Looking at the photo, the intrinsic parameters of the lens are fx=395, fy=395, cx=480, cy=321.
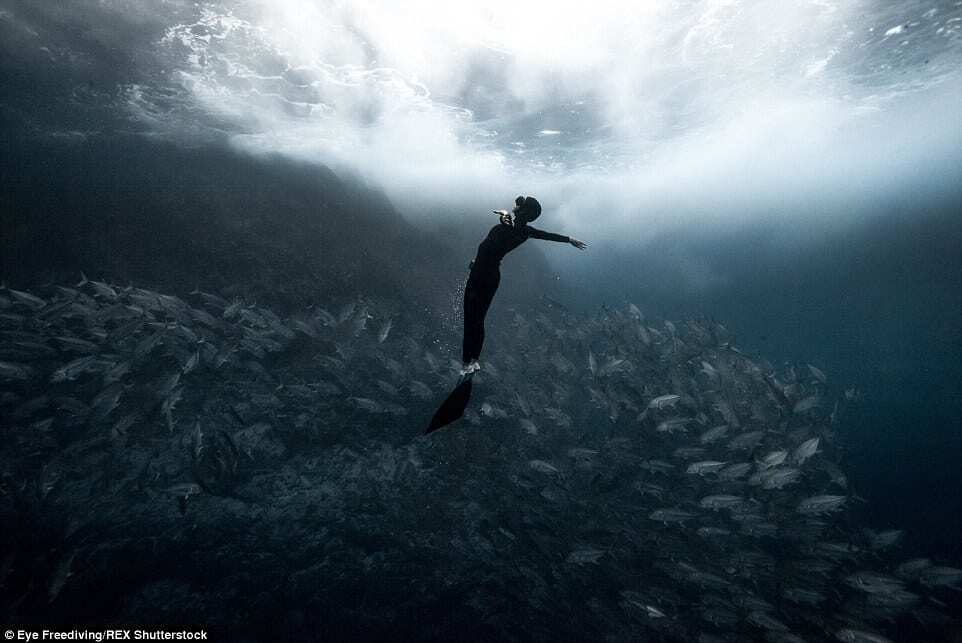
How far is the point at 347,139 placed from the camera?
2611 cm

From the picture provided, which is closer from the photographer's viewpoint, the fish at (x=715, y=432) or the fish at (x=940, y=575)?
the fish at (x=940, y=575)

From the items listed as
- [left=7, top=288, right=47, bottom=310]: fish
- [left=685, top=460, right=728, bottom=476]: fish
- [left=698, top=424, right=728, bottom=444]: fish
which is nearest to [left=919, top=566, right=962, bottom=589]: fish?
[left=685, top=460, right=728, bottom=476]: fish

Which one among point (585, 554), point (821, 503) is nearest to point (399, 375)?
point (585, 554)

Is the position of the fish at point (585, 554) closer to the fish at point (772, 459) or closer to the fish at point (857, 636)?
the fish at point (857, 636)

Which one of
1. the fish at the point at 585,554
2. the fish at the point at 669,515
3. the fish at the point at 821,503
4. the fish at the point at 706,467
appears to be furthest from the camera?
the fish at the point at 706,467

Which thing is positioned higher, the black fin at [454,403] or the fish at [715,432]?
the black fin at [454,403]

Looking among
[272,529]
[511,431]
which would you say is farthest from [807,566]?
[272,529]

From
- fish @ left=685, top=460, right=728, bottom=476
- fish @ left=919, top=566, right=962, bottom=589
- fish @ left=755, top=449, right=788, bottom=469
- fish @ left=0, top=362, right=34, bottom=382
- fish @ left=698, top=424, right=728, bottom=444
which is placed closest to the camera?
fish @ left=919, top=566, right=962, bottom=589

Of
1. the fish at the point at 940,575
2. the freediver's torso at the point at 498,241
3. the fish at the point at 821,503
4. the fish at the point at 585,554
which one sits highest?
the freediver's torso at the point at 498,241

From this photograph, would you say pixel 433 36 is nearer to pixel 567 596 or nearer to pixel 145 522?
pixel 145 522

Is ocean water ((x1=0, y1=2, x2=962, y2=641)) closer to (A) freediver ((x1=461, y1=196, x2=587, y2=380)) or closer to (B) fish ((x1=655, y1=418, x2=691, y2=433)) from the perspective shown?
(B) fish ((x1=655, y1=418, x2=691, y2=433))

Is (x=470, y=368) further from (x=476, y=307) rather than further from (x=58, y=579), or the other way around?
(x=58, y=579)

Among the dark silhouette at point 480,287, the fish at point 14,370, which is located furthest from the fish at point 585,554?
the fish at point 14,370

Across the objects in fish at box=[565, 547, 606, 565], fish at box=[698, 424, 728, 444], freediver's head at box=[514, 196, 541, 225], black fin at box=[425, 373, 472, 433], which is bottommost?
fish at box=[565, 547, 606, 565]
